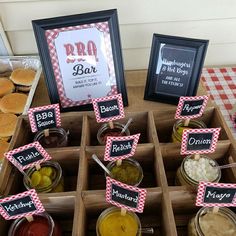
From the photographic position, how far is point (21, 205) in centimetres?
87

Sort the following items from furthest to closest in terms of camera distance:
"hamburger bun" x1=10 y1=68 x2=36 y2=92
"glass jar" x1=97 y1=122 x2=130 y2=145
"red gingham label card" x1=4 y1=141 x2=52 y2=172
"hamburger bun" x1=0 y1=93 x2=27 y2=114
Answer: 1. "hamburger bun" x1=10 y1=68 x2=36 y2=92
2. "hamburger bun" x1=0 y1=93 x2=27 y2=114
3. "glass jar" x1=97 y1=122 x2=130 y2=145
4. "red gingham label card" x1=4 y1=141 x2=52 y2=172

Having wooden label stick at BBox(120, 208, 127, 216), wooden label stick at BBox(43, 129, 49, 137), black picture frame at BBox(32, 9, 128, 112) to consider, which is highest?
black picture frame at BBox(32, 9, 128, 112)

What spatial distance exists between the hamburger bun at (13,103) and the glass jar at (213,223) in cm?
91

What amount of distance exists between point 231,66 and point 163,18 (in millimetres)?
597

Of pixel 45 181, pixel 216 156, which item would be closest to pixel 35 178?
pixel 45 181

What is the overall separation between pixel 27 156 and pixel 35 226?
240 millimetres

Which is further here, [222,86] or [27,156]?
[222,86]

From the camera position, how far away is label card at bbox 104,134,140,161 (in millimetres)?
962

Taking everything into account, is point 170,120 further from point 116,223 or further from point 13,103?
point 13,103

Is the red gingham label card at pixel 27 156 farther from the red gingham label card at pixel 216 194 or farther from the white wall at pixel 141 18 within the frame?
the white wall at pixel 141 18

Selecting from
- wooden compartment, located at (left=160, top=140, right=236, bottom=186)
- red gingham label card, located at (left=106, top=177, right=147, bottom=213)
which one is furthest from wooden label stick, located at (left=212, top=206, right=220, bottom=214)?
red gingham label card, located at (left=106, top=177, right=147, bottom=213)

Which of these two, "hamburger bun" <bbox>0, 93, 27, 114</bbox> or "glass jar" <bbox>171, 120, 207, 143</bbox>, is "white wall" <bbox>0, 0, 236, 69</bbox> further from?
"glass jar" <bbox>171, 120, 207, 143</bbox>

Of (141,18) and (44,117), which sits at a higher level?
(141,18)

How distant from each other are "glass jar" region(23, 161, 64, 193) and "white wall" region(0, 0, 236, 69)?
0.76 metres
